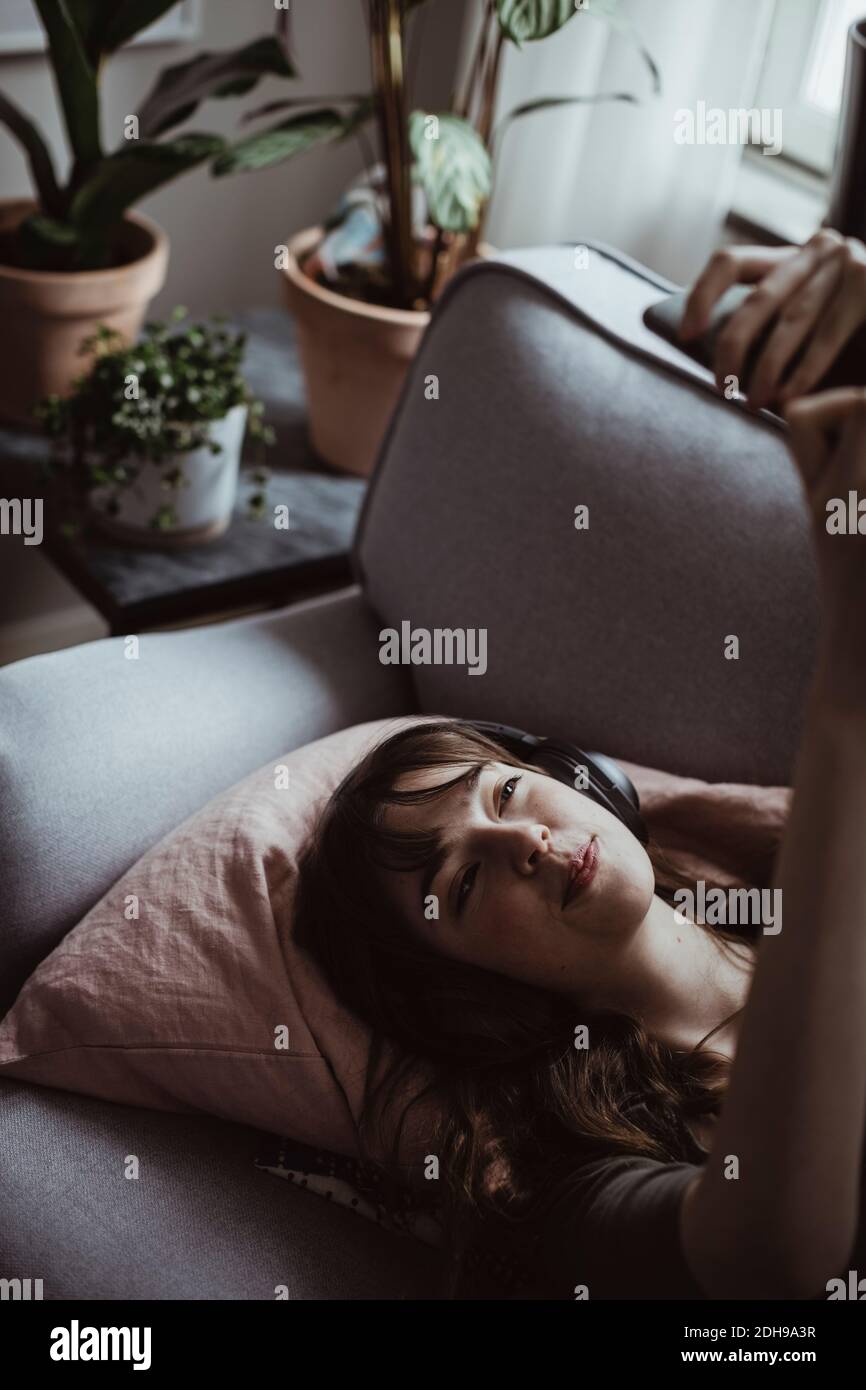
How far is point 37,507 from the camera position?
1.63 meters

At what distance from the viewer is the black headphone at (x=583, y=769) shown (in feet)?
3.34

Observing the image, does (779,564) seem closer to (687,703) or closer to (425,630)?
(687,703)

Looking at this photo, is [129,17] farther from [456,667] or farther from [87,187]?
[456,667]

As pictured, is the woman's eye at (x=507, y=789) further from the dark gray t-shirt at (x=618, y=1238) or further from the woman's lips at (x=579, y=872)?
the dark gray t-shirt at (x=618, y=1238)

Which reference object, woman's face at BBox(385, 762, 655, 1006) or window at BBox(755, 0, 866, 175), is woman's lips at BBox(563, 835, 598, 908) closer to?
woman's face at BBox(385, 762, 655, 1006)

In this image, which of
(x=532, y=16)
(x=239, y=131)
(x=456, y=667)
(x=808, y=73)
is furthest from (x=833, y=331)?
(x=239, y=131)

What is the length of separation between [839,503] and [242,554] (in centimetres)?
111

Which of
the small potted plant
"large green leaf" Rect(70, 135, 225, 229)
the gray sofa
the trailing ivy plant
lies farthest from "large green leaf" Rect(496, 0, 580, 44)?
the small potted plant

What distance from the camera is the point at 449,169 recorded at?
1486 millimetres

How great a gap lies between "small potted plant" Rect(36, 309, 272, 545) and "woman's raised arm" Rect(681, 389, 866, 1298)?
1015 mm

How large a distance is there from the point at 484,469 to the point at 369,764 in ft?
1.18

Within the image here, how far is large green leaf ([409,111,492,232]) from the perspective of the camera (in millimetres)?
1470

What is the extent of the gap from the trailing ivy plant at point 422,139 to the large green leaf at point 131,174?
0.03m

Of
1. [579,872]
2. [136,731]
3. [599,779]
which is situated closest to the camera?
[579,872]
